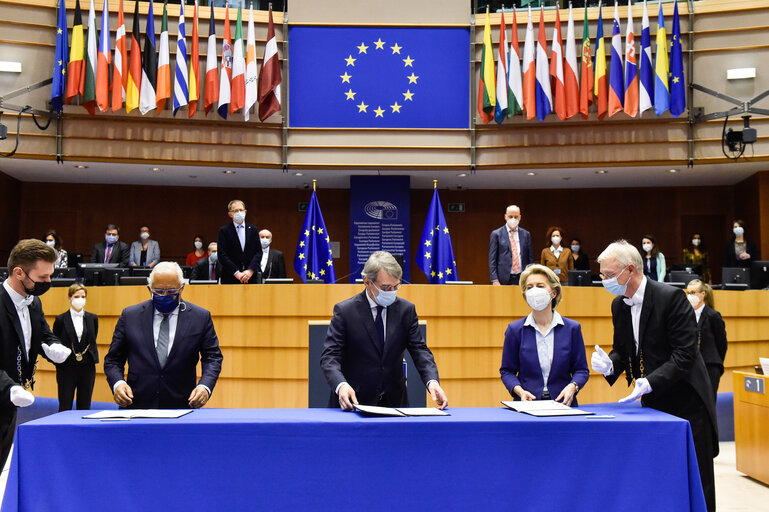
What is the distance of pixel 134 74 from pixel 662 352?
9.40 m

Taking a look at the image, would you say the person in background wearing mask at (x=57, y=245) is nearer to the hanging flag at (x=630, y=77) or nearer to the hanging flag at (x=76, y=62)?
the hanging flag at (x=76, y=62)

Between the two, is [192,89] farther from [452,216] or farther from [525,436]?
[525,436]

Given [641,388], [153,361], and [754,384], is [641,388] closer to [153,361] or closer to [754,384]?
[153,361]

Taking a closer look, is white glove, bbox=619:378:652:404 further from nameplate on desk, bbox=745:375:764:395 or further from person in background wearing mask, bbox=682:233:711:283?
person in background wearing mask, bbox=682:233:711:283

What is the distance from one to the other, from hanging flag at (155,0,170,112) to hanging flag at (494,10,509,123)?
16.8 feet

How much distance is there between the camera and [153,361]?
3436 mm

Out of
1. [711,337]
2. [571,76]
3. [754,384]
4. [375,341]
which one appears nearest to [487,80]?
[571,76]

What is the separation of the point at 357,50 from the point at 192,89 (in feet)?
8.84

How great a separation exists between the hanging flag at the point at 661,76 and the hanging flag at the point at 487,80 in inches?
97.0

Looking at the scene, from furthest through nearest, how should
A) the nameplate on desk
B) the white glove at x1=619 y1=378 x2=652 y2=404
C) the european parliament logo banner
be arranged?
the european parliament logo banner, the nameplate on desk, the white glove at x1=619 y1=378 x2=652 y2=404

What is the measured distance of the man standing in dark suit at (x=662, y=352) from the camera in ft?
10.2

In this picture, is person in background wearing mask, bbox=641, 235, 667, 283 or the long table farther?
person in background wearing mask, bbox=641, 235, 667, 283

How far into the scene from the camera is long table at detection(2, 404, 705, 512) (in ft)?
8.26

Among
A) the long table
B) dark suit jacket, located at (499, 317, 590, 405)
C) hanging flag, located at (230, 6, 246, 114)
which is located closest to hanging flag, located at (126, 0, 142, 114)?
hanging flag, located at (230, 6, 246, 114)
